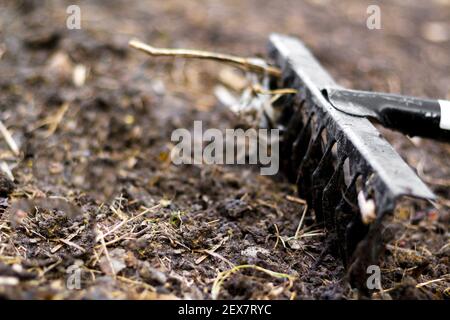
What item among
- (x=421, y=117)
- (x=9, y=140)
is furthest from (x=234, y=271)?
(x=9, y=140)

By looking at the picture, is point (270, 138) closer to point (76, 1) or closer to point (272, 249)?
point (272, 249)

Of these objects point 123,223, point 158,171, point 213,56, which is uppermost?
point 213,56

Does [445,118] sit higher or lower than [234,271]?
higher

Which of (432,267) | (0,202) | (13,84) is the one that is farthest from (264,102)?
(13,84)

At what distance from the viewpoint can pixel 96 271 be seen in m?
1.85

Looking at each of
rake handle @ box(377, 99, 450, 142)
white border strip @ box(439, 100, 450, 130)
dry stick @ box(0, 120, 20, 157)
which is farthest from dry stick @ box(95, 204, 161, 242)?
white border strip @ box(439, 100, 450, 130)

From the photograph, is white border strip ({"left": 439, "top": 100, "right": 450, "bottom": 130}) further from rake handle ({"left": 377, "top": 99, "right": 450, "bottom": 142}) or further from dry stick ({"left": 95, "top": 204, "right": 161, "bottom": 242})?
dry stick ({"left": 95, "top": 204, "right": 161, "bottom": 242})

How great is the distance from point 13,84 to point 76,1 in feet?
5.11

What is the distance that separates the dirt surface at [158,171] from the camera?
74.4 inches

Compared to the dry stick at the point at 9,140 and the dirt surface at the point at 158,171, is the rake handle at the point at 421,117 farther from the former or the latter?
the dry stick at the point at 9,140

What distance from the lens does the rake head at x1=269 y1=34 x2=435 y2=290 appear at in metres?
1.72

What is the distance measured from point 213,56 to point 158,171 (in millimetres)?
748

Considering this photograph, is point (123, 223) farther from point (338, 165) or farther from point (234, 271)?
point (338, 165)

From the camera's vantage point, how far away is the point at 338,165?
2043 mm
